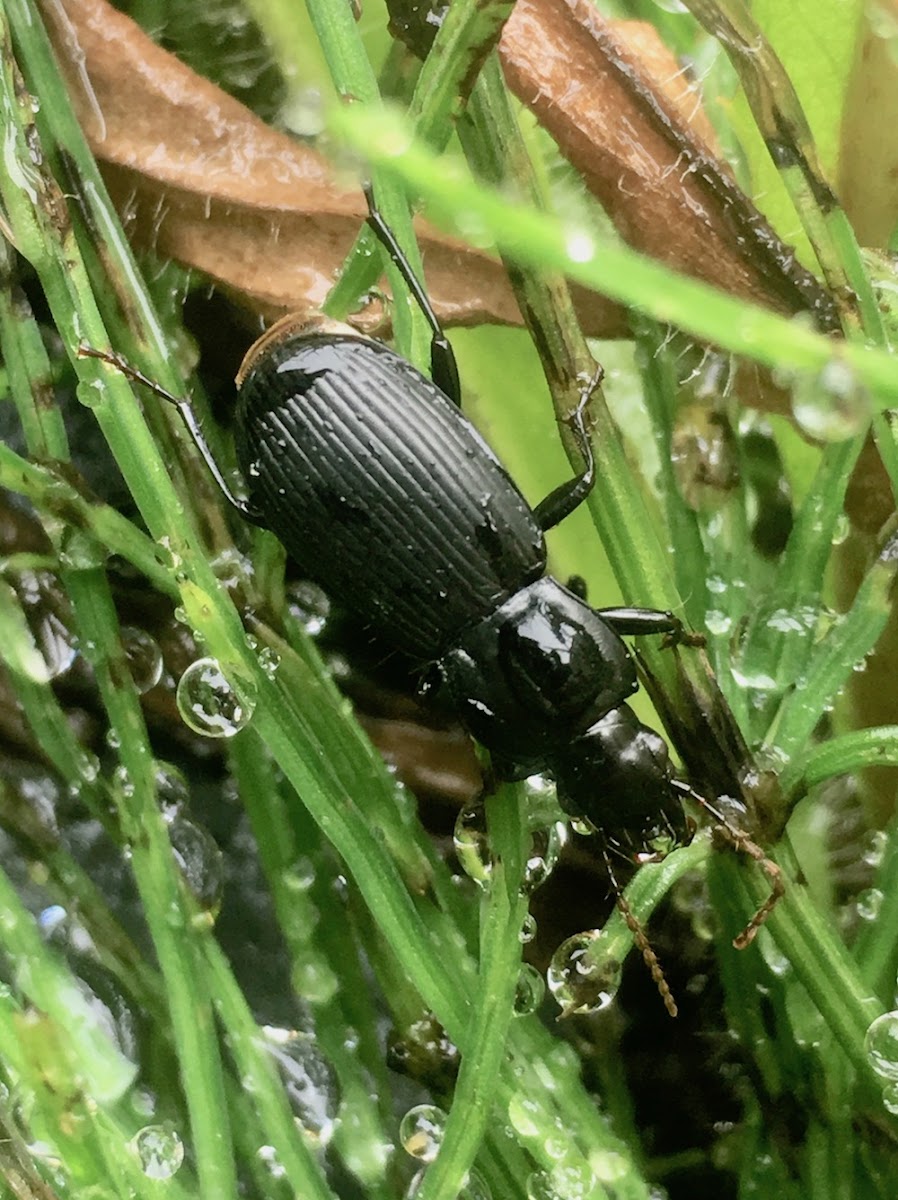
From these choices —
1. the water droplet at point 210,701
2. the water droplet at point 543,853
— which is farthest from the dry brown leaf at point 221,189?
the water droplet at point 543,853

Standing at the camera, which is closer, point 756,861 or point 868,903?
point 756,861

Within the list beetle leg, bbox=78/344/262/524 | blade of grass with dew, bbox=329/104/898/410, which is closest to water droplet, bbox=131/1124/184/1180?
beetle leg, bbox=78/344/262/524

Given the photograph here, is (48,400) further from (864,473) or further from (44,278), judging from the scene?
(864,473)

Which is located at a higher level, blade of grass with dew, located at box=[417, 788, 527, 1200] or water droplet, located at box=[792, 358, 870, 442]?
water droplet, located at box=[792, 358, 870, 442]

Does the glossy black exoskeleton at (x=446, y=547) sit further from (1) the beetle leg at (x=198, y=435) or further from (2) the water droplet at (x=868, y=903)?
(2) the water droplet at (x=868, y=903)

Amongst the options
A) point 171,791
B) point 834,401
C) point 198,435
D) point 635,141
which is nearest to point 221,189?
point 198,435

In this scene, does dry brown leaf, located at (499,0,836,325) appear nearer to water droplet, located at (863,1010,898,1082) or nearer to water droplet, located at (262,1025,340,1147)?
water droplet, located at (863,1010,898,1082)

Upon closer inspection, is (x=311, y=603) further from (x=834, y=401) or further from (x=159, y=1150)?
(x=834, y=401)
